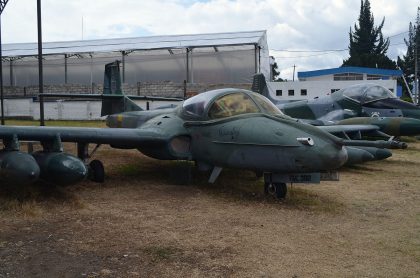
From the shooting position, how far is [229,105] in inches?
306

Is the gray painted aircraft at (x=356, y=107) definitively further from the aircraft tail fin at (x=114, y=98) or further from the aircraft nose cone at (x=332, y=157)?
the aircraft nose cone at (x=332, y=157)

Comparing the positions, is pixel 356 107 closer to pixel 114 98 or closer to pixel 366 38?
pixel 114 98

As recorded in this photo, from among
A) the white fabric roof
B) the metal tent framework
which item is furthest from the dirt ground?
the white fabric roof

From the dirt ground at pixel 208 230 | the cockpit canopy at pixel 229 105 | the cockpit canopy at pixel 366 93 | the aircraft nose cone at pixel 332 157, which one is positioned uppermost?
the cockpit canopy at pixel 366 93

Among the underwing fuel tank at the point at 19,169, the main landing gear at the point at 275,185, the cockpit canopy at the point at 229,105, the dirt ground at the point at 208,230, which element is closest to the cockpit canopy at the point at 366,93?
the dirt ground at the point at 208,230

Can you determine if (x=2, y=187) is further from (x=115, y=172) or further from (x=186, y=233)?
(x=186, y=233)

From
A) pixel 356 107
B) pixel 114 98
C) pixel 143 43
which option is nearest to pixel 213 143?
pixel 114 98

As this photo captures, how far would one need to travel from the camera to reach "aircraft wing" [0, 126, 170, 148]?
7.46 m

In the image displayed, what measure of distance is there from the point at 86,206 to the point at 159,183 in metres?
2.25

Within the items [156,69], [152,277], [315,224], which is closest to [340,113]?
[315,224]

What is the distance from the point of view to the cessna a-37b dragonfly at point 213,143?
659cm

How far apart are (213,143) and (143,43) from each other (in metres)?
30.1

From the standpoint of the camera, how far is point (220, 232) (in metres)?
5.49

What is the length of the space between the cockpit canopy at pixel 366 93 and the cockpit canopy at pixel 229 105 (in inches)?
336
